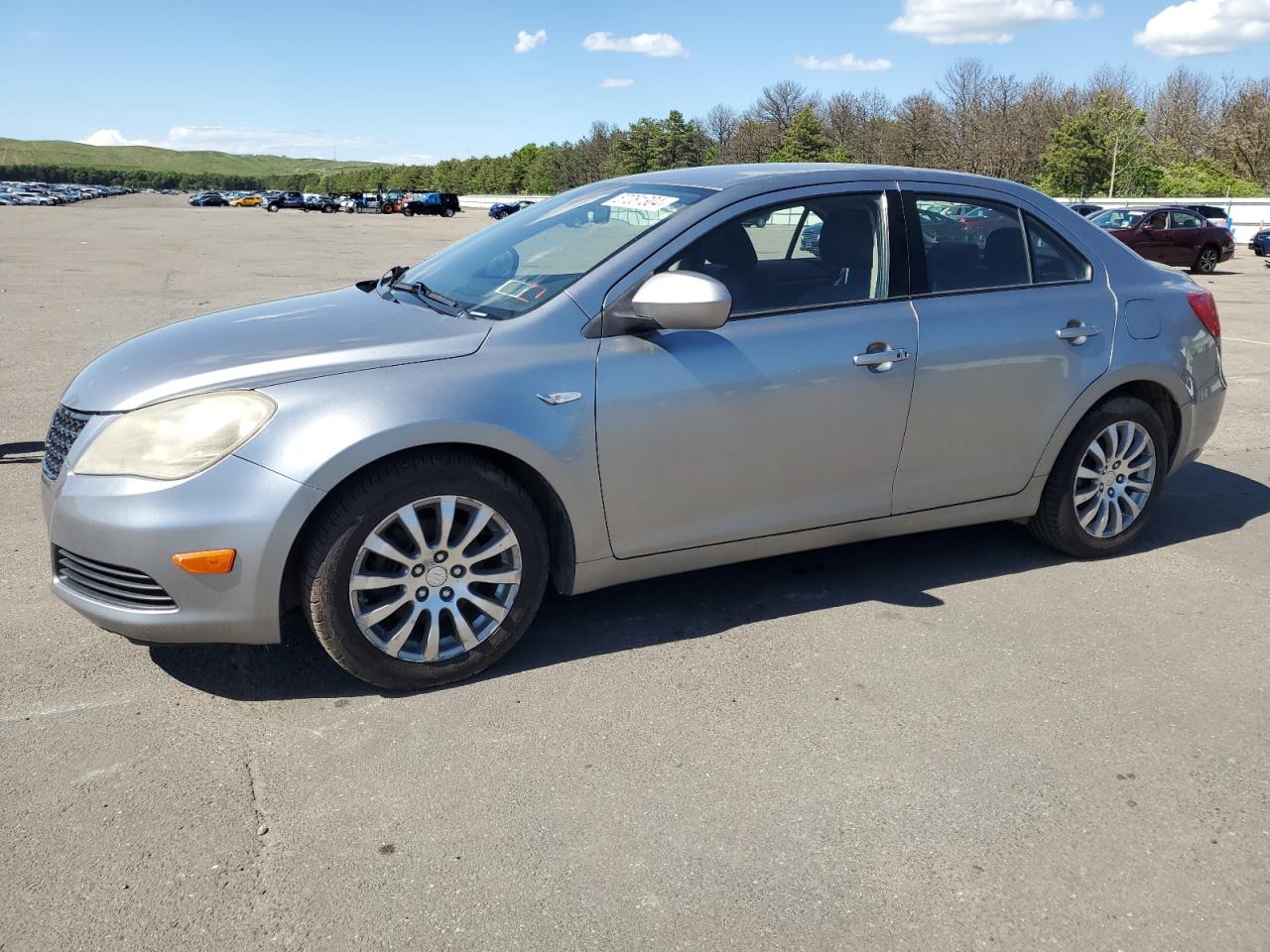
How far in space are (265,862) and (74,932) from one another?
1.40 ft

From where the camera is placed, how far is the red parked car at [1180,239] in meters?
26.0

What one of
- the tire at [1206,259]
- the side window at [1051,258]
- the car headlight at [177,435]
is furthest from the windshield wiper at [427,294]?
the tire at [1206,259]

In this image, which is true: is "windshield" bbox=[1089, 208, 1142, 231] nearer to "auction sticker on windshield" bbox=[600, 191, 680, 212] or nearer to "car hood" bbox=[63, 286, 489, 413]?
"auction sticker on windshield" bbox=[600, 191, 680, 212]

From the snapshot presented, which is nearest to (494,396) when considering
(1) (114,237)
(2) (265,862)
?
(2) (265,862)

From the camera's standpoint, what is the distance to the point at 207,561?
317 cm

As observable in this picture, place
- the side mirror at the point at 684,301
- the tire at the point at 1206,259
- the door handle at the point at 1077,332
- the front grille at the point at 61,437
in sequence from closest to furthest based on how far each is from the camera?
Answer: the front grille at the point at 61,437 < the side mirror at the point at 684,301 < the door handle at the point at 1077,332 < the tire at the point at 1206,259

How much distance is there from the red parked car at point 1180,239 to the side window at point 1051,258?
23.8 meters

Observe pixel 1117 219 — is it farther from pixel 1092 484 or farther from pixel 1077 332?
pixel 1077 332

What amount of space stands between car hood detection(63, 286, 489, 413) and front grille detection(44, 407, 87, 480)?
0.04 metres

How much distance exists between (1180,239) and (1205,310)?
24025 millimetres

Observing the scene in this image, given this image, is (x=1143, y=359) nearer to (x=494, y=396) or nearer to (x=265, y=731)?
(x=494, y=396)

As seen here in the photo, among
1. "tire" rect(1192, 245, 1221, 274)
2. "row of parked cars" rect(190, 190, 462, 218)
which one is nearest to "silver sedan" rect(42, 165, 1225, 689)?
"tire" rect(1192, 245, 1221, 274)

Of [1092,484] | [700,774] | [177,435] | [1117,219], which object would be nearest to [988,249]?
[1092,484]

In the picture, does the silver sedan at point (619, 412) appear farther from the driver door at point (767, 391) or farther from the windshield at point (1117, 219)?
the windshield at point (1117, 219)
